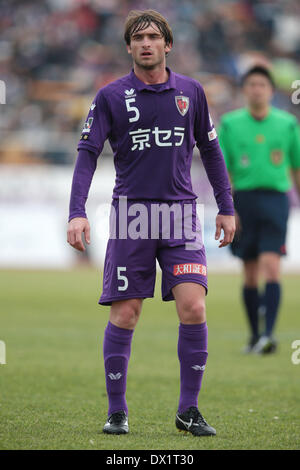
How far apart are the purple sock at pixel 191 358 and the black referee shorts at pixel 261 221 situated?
11.1ft

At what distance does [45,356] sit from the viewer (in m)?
7.00

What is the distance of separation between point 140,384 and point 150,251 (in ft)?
5.80

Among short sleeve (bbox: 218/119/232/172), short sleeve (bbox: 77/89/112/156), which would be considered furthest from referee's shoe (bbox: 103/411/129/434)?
short sleeve (bbox: 218/119/232/172)

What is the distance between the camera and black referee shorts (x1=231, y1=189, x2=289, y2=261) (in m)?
7.53

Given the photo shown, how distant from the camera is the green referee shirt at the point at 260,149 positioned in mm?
7508

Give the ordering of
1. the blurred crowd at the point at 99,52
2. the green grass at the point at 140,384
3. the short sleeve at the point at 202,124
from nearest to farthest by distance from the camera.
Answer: the green grass at the point at 140,384
the short sleeve at the point at 202,124
the blurred crowd at the point at 99,52

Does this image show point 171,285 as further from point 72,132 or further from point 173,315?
point 72,132

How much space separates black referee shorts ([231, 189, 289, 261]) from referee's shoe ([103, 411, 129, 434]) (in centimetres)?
360

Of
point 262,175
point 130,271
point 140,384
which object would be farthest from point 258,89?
point 130,271

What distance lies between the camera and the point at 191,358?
4.21 m

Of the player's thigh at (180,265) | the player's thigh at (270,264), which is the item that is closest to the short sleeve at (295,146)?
the player's thigh at (270,264)

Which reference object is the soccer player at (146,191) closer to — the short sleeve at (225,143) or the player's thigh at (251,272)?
the short sleeve at (225,143)

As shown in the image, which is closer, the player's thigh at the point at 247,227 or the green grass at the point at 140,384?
the green grass at the point at 140,384

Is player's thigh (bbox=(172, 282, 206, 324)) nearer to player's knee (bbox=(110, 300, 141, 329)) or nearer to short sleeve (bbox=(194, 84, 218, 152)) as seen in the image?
player's knee (bbox=(110, 300, 141, 329))
